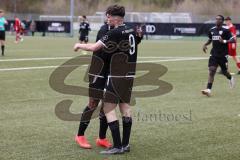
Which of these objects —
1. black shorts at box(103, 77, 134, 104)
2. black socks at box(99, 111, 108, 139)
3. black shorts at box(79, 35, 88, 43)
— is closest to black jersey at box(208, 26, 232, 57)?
black socks at box(99, 111, 108, 139)

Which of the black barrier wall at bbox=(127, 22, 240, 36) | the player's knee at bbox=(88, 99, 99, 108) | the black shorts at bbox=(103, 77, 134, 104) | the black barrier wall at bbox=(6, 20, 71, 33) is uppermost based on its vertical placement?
the black shorts at bbox=(103, 77, 134, 104)

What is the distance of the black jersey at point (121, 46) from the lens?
653 centimetres

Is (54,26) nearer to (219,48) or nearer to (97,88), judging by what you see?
(219,48)

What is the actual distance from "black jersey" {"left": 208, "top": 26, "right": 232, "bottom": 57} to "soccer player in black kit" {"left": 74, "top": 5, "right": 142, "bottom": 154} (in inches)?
247

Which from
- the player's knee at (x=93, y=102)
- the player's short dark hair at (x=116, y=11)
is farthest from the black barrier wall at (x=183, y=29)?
the player's short dark hair at (x=116, y=11)

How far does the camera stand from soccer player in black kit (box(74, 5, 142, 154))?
21.5 feet

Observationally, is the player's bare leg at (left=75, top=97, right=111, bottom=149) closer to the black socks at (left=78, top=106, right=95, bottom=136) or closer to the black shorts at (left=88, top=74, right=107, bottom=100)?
the black socks at (left=78, top=106, right=95, bottom=136)

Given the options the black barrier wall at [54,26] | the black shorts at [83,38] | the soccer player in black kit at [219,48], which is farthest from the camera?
the black barrier wall at [54,26]

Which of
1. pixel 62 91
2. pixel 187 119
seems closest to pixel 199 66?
pixel 62 91

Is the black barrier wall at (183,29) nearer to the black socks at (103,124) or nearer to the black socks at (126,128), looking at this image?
the black socks at (103,124)

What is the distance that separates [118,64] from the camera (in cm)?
674

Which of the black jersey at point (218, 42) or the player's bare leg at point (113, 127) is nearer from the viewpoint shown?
the player's bare leg at point (113, 127)

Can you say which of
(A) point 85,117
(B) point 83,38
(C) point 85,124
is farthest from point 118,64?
(B) point 83,38

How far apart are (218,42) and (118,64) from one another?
659cm
